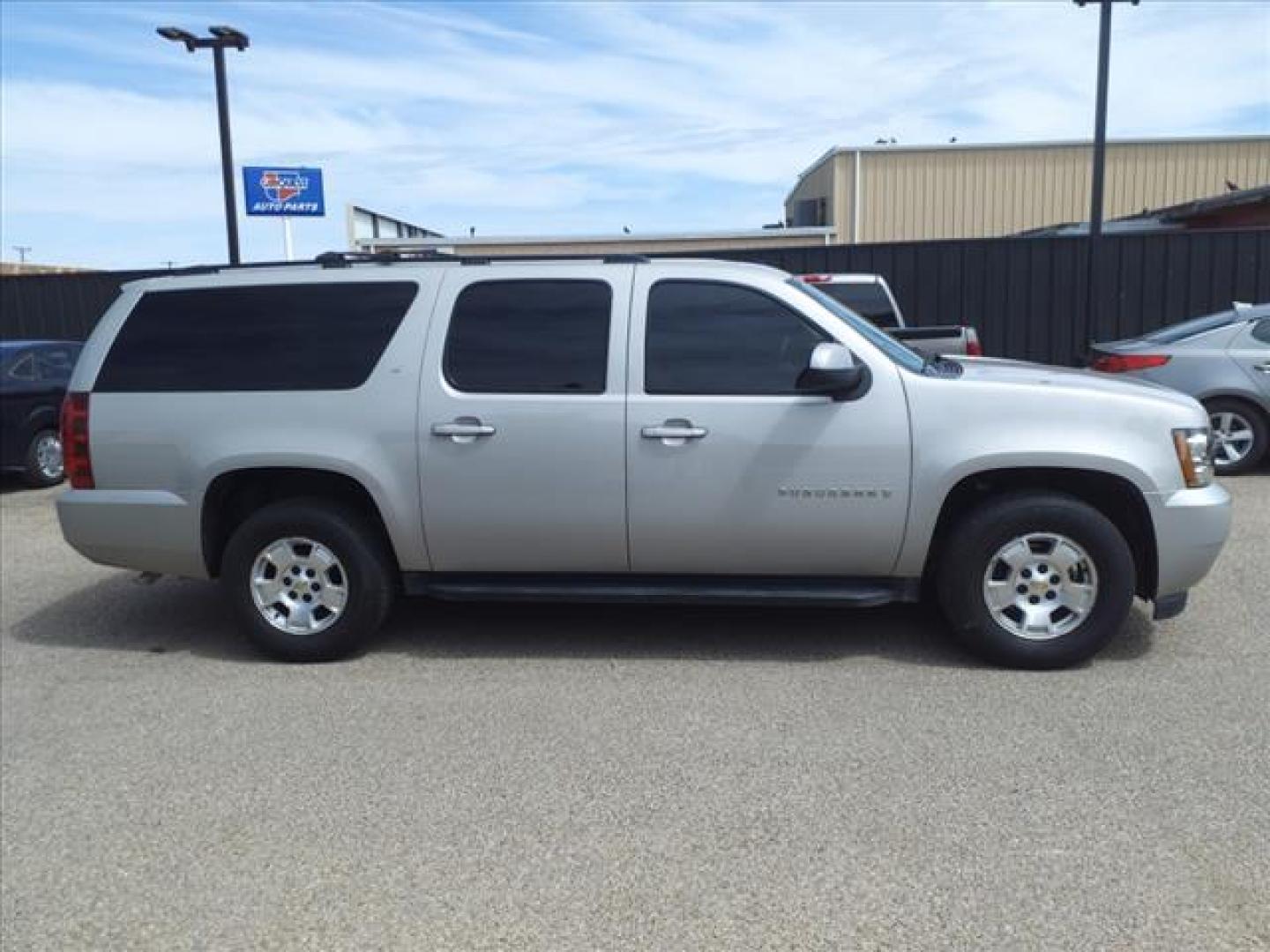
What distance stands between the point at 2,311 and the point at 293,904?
15.7m

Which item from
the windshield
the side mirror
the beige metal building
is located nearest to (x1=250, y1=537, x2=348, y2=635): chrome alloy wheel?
the side mirror

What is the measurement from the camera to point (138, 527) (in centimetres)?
522

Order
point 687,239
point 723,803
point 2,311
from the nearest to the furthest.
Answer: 1. point 723,803
2. point 2,311
3. point 687,239

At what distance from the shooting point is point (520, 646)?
211 inches

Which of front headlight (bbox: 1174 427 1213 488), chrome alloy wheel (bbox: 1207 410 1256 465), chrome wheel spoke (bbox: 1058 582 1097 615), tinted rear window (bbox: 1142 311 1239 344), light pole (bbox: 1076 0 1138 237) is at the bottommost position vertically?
chrome wheel spoke (bbox: 1058 582 1097 615)

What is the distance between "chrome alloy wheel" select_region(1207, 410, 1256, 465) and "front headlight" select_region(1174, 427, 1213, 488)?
5.28 meters

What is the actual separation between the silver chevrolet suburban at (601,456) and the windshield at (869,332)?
0.04 meters

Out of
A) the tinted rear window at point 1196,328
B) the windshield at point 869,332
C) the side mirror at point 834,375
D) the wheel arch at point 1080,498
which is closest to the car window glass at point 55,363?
the windshield at point 869,332

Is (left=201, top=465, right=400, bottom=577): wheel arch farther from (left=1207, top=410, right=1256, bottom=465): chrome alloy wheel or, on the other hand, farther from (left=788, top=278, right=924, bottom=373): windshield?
(left=1207, top=410, right=1256, bottom=465): chrome alloy wheel

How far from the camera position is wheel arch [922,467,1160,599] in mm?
4785

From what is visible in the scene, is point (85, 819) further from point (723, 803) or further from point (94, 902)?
point (723, 803)

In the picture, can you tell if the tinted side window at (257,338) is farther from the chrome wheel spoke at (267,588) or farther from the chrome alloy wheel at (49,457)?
the chrome alloy wheel at (49,457)

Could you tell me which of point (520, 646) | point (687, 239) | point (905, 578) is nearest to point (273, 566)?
point (520, 646)

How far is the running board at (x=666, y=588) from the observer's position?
4879 mm
